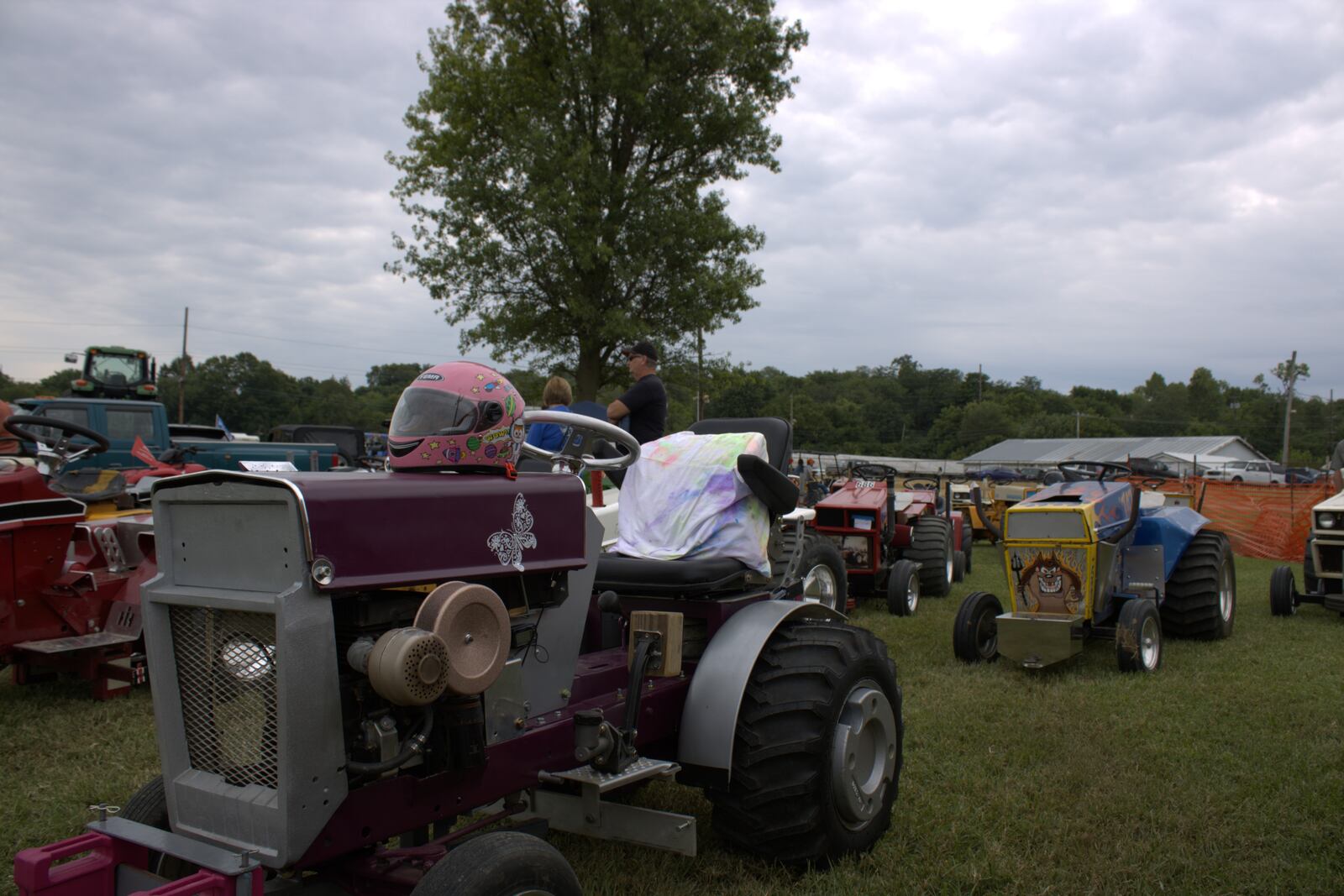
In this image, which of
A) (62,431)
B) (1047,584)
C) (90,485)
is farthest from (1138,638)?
(90,485)

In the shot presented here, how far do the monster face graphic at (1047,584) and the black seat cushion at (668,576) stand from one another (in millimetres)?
3808

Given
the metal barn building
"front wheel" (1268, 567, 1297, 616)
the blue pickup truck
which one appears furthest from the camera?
the metal barn building

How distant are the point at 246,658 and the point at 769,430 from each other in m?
2.89

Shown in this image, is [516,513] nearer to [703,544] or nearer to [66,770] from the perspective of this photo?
[703,544]

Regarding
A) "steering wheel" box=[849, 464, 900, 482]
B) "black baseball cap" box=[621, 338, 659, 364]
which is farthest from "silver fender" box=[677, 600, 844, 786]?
"steering wheel" box=[849, 464, 900, 482]

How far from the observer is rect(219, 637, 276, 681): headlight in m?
2.06

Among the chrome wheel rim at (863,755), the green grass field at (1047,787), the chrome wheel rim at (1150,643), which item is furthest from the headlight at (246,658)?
the chrome wheel rim at (1150,643)

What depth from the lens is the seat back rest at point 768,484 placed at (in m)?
3.58

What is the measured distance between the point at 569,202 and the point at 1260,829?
50.5ft

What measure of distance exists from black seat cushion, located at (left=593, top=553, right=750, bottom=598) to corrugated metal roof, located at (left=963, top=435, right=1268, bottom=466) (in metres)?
58.1

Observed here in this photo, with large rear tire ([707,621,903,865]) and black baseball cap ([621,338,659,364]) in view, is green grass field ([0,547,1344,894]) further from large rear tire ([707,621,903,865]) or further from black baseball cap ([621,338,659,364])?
black baseball cap ([621,338,659,364])

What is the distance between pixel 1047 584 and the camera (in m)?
6.52

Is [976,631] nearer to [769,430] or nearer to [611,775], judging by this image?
[769,430]

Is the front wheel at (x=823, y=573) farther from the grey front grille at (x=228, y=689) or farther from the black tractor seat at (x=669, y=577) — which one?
the grey front grille at (x=228, y=689)
